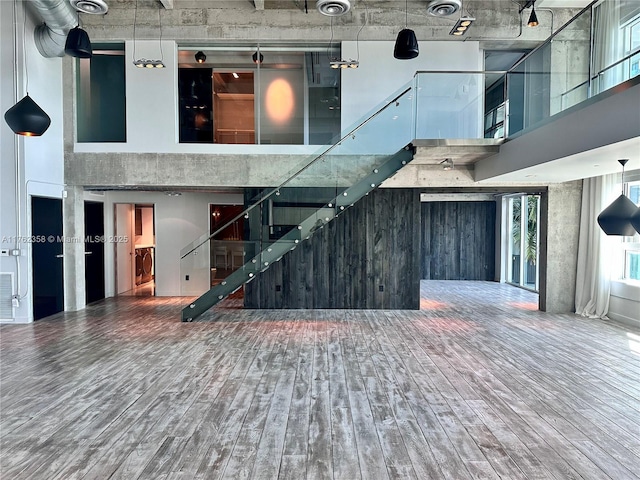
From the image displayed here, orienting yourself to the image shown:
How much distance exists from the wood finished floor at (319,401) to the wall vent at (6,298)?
53cm

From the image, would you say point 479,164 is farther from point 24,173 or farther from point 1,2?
point 1,2

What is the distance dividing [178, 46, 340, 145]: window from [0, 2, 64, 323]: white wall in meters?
→ 2.58

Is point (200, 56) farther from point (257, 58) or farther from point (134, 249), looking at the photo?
point (134, 249)

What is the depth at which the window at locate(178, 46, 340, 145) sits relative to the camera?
8.82 metres

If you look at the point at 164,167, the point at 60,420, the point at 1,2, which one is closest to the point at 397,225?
the point at 164,167

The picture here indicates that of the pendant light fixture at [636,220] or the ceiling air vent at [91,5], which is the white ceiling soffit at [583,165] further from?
the ceiling air vent at [91,5]

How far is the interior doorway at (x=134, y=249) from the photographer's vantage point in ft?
35.8

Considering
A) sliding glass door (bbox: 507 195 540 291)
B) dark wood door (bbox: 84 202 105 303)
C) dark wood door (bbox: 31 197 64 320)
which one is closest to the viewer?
dark wood door (bbox: 31 197 64 320)

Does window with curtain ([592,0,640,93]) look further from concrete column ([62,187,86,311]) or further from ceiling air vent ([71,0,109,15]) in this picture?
concrete column ([62,187,86,311])

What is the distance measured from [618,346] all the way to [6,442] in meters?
7.64

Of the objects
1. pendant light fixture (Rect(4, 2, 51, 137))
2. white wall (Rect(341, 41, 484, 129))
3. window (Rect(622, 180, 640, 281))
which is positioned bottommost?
window (Rect(622, 180, 640, 281))

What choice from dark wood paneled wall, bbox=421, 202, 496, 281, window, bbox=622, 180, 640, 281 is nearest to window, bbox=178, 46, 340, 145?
window, bbox=622, 180, 640, 281

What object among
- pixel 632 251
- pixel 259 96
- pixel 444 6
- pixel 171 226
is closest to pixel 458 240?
pixel 632 251

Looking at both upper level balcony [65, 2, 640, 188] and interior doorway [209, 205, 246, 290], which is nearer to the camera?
upper level balcony [65, 2, 640, 188]
